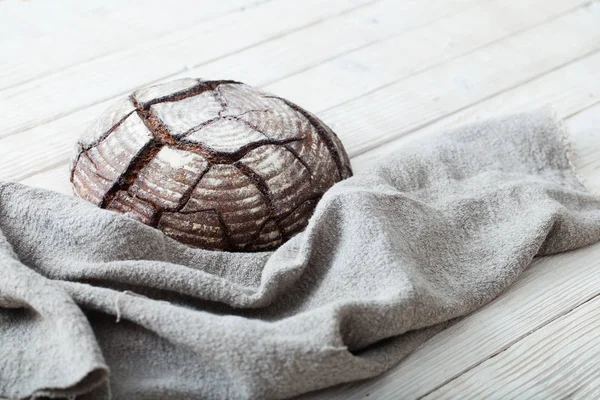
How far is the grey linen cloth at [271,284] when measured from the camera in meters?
0.82

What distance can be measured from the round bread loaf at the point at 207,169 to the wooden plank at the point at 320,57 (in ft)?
0.88

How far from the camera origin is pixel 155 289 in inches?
36.5

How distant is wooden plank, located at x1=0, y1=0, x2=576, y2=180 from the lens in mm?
1374

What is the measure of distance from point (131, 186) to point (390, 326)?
422 millimetres

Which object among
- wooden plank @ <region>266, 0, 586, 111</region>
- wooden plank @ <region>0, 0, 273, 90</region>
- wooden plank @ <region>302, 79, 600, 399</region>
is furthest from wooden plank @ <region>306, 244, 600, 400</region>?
wooden plank @ <region>0, 0, 273, 90</region>

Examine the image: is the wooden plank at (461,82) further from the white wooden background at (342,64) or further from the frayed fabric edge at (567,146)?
the frayed fabric edge at (567,146)

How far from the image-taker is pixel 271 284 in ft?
3.05

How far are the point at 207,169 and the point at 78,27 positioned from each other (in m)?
0.90

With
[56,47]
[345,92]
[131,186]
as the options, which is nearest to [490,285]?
[131,186]

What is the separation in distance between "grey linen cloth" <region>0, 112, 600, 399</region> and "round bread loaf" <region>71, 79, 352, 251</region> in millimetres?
53

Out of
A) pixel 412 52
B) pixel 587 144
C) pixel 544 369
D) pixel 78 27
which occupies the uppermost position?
pixel 78 27

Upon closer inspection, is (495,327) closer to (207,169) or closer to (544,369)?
(544,369)

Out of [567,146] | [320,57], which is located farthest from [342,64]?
[567,146]

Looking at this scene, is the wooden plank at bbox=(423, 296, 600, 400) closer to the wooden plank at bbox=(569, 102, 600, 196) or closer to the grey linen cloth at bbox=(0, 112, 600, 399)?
the grey linen cloth at bbox=(0, 112, 600, 399)
